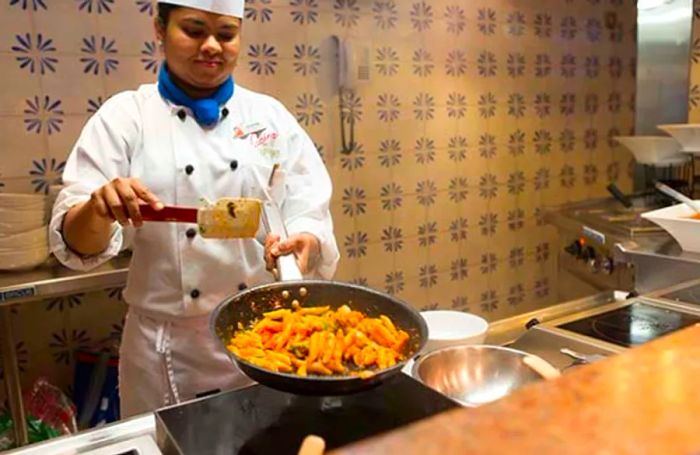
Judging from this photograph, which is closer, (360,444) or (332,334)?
(360,444)

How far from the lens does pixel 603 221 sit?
227 centimetres

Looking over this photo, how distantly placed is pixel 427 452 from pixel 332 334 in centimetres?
59

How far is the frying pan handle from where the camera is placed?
1085mm

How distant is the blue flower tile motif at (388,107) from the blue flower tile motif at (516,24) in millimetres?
748

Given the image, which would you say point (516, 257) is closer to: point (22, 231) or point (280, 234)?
point (280, 234)

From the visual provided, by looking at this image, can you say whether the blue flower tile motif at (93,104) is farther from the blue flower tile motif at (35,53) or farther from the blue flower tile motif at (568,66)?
the blue flower tile motif at (568,66)


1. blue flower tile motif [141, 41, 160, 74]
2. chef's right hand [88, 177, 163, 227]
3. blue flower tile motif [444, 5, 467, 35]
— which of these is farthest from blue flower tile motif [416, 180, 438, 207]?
chef's right hand [88, 177, 163, 227]

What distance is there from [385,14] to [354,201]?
2.55ft

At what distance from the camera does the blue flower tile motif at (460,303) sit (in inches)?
117

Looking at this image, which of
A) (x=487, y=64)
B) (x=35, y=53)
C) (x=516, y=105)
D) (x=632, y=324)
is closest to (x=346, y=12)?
(x=487, y=64)

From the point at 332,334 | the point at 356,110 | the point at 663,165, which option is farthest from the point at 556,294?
the point at 332,334

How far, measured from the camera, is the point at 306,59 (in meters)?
2.36

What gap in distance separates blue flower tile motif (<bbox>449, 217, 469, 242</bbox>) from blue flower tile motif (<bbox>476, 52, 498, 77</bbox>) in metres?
0.69

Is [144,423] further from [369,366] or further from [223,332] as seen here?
[369,366]
